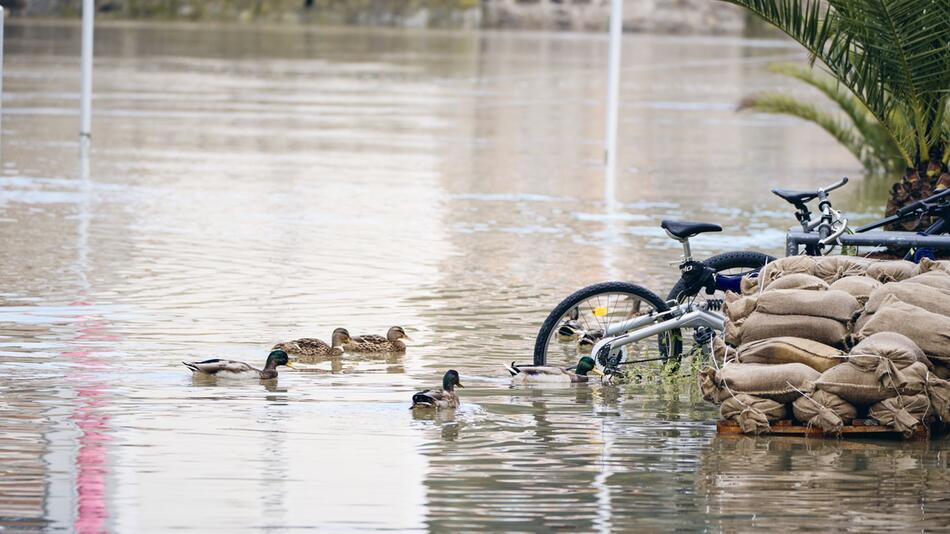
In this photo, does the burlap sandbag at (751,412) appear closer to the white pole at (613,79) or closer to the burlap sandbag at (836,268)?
the burlap sandbag at (836,268)

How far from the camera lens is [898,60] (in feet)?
45.6

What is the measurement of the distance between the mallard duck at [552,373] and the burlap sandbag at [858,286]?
4.81 feet

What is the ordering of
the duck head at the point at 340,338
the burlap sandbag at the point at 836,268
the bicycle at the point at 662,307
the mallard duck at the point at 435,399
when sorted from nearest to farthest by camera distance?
the mallard duck at the point at 435,399 < the burlap sandbag at the point at 836,268 < the bicycle at the point at 662,307 < the duck head at the point at 340,338

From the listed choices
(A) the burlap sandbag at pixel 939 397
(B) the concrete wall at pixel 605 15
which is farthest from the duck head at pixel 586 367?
(B) the concrete wall at pixel 605 15

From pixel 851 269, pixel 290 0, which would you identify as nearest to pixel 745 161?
pixel 851 269

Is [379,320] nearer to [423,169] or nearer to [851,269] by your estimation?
[851,269]

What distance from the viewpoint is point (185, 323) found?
13.1 m

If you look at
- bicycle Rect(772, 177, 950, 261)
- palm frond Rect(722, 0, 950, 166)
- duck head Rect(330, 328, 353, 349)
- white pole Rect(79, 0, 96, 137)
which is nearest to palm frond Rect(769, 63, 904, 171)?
white pole Rect(79, 0, 96, 137)

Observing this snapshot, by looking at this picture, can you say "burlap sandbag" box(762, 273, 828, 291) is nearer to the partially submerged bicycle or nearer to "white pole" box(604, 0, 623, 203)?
the partially submerged bicycle

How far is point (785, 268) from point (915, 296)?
2.88 ft

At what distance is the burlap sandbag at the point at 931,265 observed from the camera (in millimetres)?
10711

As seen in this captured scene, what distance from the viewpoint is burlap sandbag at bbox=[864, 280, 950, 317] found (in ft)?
33.3

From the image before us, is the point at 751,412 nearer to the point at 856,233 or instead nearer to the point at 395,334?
the point at 856,233

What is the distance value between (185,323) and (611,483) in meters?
5.13
